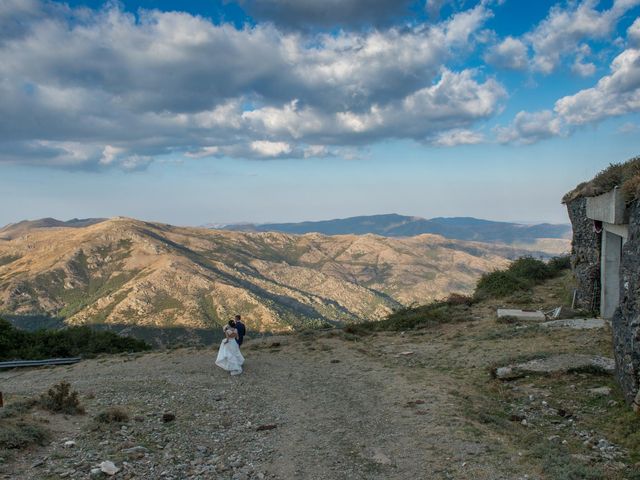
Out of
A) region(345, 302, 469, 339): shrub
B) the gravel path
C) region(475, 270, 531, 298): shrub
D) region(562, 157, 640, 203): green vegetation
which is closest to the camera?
the gravel path

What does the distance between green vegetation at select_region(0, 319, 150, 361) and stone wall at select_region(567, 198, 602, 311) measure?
26.9 metres

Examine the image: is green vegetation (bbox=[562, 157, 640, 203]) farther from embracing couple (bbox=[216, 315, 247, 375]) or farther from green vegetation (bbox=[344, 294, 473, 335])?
embracing couple (bbox=[216, 315, 247, 375])

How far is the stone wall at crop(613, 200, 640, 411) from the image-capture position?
9.52m

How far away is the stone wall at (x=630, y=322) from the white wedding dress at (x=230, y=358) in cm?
1177

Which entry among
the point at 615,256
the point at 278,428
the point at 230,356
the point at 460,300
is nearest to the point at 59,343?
the point at 230,356

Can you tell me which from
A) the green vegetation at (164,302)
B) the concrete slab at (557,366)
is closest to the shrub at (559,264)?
the concrete slab at (557,366)

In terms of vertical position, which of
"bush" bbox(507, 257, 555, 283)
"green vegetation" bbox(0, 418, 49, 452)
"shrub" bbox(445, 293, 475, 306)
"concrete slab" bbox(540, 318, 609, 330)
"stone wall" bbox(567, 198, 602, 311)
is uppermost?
"stone wall" bbox(567, 198, 602, 311)

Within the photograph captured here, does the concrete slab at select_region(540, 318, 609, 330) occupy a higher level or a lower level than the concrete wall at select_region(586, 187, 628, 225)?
lower

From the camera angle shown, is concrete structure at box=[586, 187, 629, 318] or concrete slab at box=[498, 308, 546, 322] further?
A: concrete slab at box=[498, 308, 546, 322]

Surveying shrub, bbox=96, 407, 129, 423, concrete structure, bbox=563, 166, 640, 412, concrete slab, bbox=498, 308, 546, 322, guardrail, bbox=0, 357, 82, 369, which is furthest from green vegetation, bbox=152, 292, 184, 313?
shrub, bbox=96, 407, 129, 423

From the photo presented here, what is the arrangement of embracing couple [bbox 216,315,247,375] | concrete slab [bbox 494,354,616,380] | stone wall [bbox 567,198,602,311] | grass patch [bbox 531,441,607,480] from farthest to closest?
stone wall [bbox 567,198,602,311]
embracing couple [bbox 216,315,247,375]
concrete slab [bbox 494,354,616,380]
grass patch [bbox 531,441,607,480]

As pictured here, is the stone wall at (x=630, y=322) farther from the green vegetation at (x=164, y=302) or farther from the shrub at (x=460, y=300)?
the green vegetation at (x=164, y=302)

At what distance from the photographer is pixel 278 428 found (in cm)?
1017

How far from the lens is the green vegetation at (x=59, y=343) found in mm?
Answer: 28297
